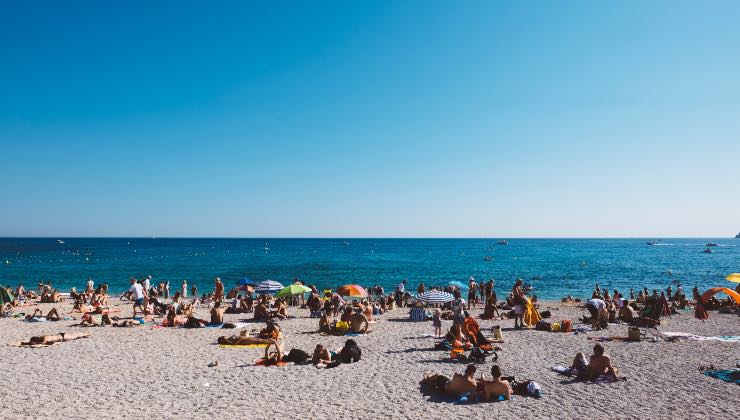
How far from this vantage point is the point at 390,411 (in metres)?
8.34

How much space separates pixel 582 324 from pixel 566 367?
8.26 m

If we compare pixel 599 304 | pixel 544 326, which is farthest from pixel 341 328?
pixel 599 304

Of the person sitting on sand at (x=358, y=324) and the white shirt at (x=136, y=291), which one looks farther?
the white shirt at (x=136, y=291)

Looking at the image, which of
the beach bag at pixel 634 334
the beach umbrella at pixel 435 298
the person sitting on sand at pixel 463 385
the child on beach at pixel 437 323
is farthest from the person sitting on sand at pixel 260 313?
the beach bag at pixel 634 334

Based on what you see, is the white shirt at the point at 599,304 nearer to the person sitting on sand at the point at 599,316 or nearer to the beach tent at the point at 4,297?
the person sitting on sand at the point at 599,316

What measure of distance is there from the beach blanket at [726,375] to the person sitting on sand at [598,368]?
8.71ft

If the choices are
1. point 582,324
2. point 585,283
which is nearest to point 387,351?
point 582,324

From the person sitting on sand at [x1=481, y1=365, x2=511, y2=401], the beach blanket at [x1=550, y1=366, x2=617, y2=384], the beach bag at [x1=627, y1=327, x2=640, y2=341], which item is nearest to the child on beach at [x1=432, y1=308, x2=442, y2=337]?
the beach blanket at [x1=550, y1=366, x2=617, y2=384]

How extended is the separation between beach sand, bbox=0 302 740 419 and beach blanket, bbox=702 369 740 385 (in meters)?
0.32

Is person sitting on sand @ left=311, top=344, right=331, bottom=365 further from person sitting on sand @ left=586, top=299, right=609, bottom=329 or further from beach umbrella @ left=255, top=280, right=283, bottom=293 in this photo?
person sitting on sand @ left=586, top=299, right=609, bottom=329

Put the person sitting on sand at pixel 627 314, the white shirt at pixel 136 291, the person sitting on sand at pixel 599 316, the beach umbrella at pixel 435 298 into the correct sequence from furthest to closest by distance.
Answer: the white shirt at pixel 136 291 → the beach umbrella at pixel 435 298 → the person sitting on sand at pixel 627 314 → the person sitting on sand at pixel 599 316

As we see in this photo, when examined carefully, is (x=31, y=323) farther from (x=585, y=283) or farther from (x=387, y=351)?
(x=585, y=283)

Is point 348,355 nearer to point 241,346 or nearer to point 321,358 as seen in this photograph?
point 321,358

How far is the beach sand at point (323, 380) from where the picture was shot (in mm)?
8344
